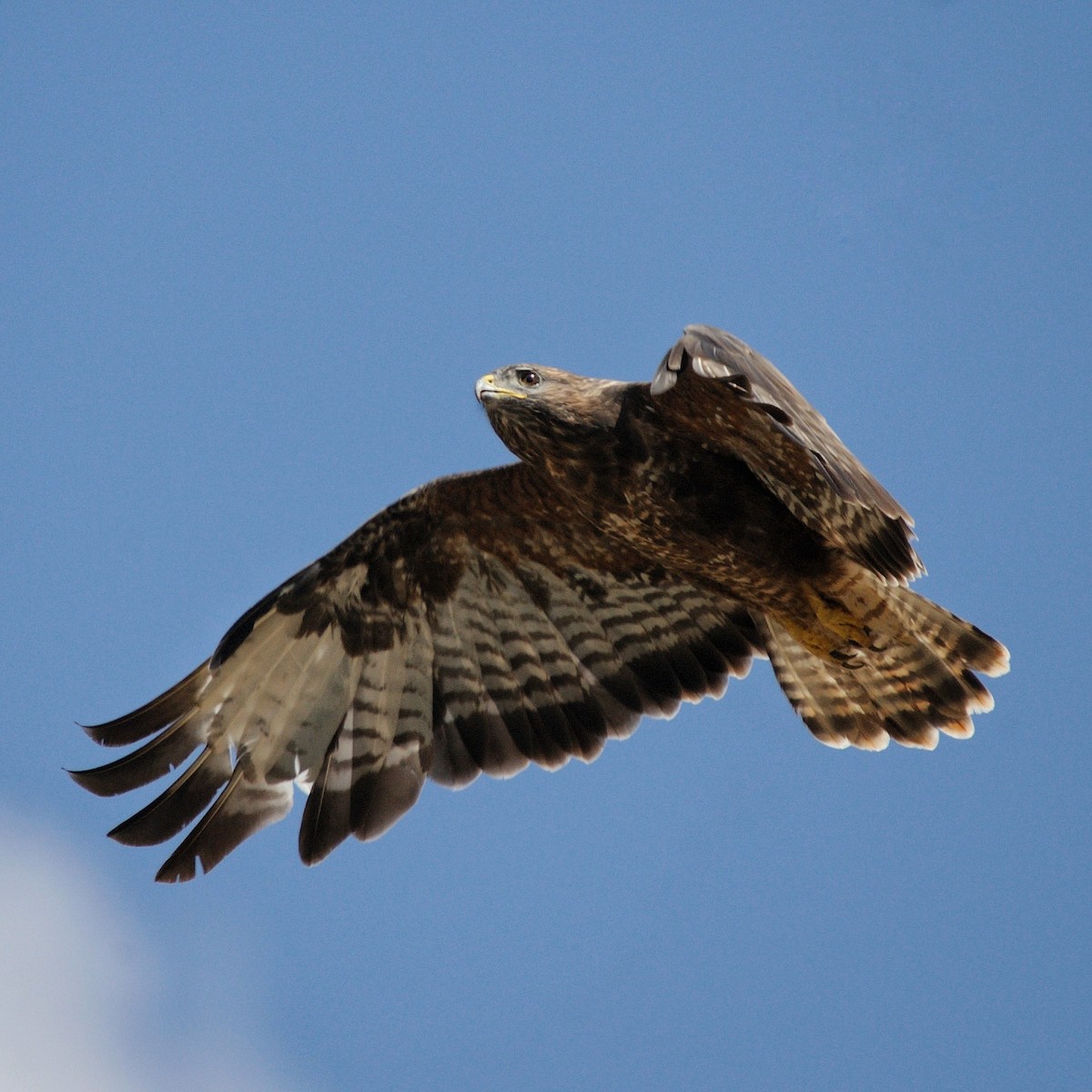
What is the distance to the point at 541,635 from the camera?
346 inches

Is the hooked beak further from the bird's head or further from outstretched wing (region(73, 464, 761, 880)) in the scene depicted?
outstretched wing (region(73, 464, 761, 880))

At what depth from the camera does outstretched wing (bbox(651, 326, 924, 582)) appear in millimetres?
6004

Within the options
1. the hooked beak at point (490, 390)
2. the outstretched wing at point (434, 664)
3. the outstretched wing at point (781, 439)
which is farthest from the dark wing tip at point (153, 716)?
the outstretched wing at point (781, 439)

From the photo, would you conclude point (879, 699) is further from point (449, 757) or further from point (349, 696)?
point (349, 696)

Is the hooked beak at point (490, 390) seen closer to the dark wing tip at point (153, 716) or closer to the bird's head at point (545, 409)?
the bird's head at point (545, 409)

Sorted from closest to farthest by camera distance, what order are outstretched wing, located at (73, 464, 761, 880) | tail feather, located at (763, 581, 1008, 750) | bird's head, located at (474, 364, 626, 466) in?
bird's head, located at (474, 364, 626, 466)
tail feather, located at (763, 581, 1008, 750)
outstretched wing, located at (73, 464, 761, 880)

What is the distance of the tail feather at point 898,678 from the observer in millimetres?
7797

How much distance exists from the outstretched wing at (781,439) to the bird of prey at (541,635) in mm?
26

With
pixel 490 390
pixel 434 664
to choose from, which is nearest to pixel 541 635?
pixel 434 664

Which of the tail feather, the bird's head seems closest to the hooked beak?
the bird's head

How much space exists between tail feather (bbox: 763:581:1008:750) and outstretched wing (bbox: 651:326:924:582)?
0.63 metres

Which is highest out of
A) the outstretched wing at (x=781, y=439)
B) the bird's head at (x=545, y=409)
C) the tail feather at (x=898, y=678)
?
the bird's head at (x=545, y=409)

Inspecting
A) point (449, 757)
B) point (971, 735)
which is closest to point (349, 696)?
point (449, 757)

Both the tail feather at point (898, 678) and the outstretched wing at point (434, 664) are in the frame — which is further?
the outstretched wing at point (434, 664)
